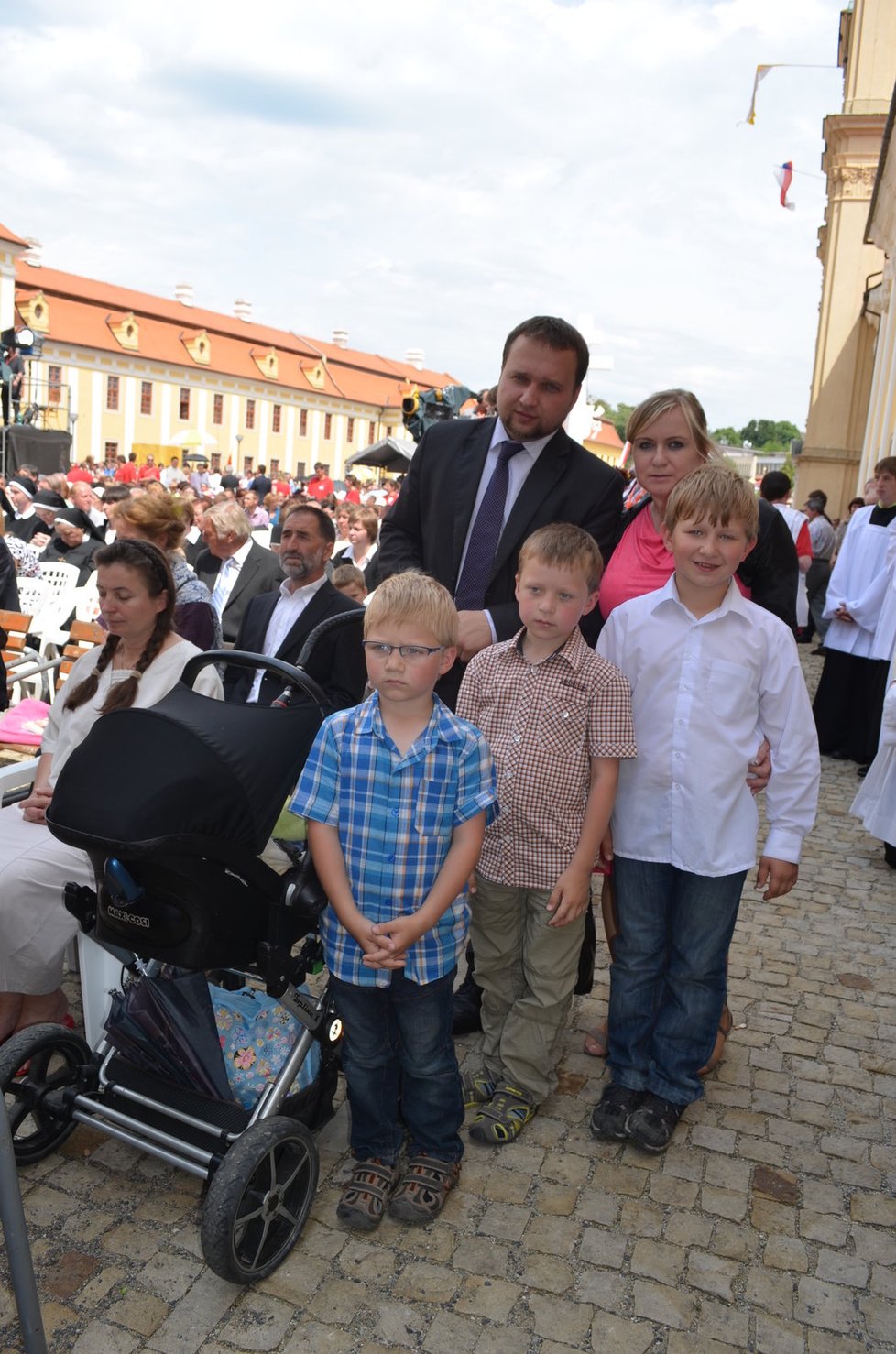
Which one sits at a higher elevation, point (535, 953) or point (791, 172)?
point (791, 172)

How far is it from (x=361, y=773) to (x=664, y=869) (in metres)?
1.06

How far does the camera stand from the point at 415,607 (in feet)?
8.41

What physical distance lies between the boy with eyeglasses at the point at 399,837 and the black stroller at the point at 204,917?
11cm

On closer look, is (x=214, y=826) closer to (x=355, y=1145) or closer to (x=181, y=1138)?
(x=181, y=1138)

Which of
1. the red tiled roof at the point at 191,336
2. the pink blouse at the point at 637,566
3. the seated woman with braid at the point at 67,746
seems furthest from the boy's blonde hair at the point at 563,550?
the red tiled roof at the point at 191,336

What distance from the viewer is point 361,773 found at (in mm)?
2617

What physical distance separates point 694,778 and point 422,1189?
135cm

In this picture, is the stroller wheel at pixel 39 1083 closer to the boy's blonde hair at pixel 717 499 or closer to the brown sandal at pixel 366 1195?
the brown sandal at pixel 366 1195

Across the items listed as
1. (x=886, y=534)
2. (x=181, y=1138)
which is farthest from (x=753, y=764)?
(x=886, y=534)

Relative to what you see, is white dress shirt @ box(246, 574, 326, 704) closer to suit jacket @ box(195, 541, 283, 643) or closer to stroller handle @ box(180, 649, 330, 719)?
suit jacket @ box(195, 541, 283, 643)

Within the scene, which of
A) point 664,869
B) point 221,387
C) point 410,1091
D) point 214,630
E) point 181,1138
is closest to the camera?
point 181,1138

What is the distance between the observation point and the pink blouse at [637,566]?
327cm

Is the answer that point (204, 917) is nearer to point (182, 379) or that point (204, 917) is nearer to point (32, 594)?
point (32, 594)

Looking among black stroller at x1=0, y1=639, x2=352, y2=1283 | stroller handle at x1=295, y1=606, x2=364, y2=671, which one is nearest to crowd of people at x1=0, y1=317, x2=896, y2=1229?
black stroller at x1=0, y1=639, x2=352, y2=1283
